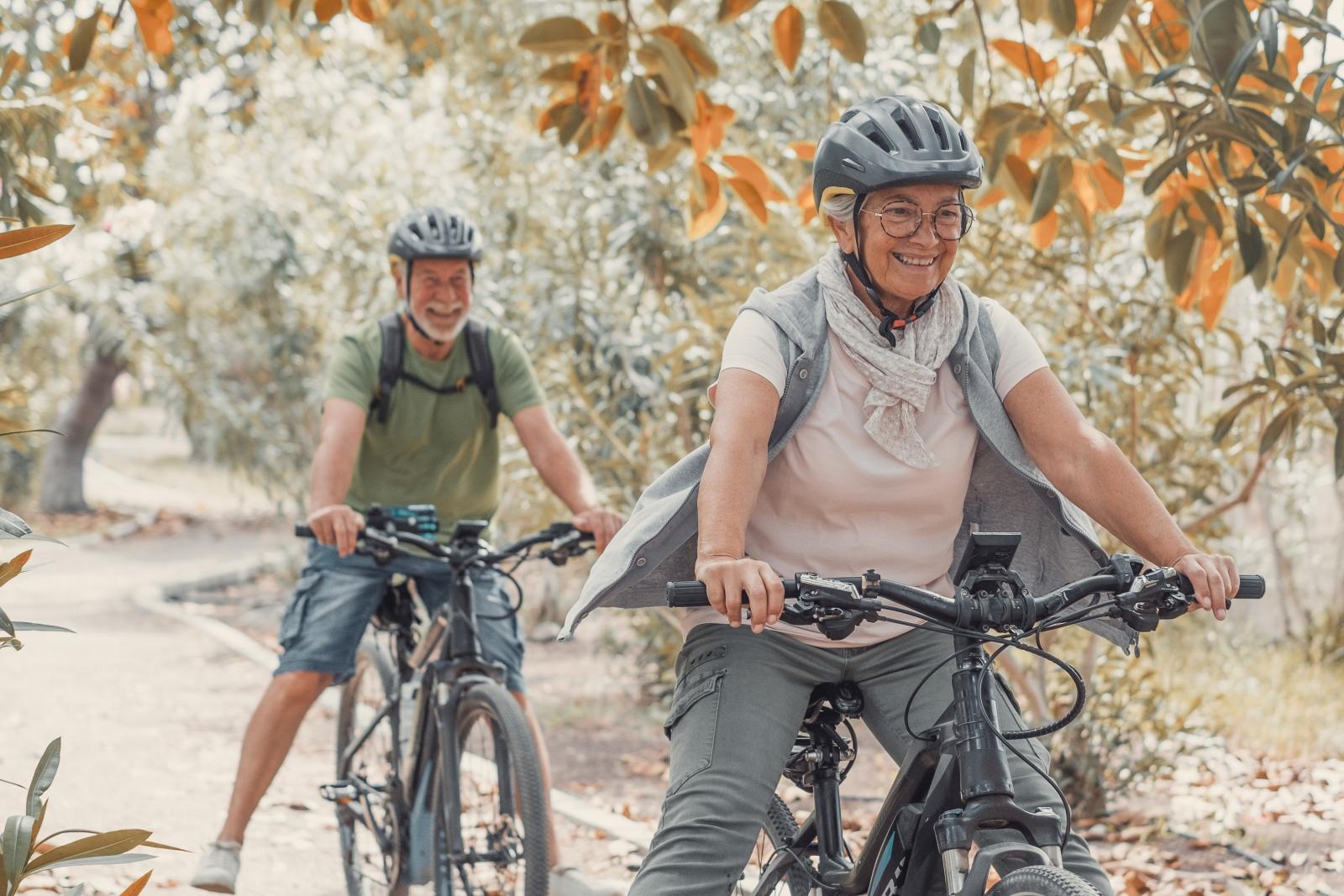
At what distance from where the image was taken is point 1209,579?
8.44 ft

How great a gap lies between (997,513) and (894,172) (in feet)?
2.54

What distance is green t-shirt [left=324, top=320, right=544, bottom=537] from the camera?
4.72 m

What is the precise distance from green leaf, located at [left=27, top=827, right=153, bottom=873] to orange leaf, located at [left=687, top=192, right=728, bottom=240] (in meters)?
2.63

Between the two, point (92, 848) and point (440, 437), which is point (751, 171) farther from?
point (92, 848)

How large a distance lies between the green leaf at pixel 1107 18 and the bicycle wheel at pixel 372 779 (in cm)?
282

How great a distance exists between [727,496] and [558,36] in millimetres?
1883

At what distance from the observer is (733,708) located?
2812 millimetres

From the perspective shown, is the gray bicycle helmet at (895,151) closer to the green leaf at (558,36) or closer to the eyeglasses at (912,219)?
the eyeglasses at (912,219)

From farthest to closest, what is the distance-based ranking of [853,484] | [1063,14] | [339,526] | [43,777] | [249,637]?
[249,637] < [339,526] < [1063,14] < [853,484] < [43,777]

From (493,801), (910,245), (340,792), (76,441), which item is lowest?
(76,441)

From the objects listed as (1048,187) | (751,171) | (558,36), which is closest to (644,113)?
(558,36)

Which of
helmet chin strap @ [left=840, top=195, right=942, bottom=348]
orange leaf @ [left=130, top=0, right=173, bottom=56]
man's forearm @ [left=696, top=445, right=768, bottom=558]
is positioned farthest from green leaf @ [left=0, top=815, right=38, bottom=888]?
orange leaf @ [left=130, top=0, right=173, bottom=56]

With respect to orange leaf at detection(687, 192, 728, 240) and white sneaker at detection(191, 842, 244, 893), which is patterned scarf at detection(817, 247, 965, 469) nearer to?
orange leaf at detection(687, 192, 728, 240)

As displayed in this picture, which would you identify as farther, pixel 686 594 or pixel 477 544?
pixel 477 544
